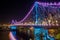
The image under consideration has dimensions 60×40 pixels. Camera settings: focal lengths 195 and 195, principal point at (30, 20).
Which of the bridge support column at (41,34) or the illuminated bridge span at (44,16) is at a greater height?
the illuminated bridge span at (44,16)

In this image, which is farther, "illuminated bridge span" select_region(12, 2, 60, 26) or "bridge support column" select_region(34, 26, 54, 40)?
"illuminated bridge span" select_region(12, 2, 60, 26)

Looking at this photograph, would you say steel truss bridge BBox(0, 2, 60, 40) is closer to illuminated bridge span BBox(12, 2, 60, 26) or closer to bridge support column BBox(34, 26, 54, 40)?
illuminated bridge span BBox(12, 2, 60, 26)

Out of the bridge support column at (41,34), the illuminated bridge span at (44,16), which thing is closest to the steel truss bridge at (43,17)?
the illuminated bridge span at (44,16)

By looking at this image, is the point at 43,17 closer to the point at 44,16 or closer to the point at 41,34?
the point at 44,16

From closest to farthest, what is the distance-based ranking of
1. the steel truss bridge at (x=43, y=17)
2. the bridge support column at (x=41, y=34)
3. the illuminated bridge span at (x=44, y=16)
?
the bridge support column at (x=41, y=34), the steel truss bridge at (x=43, y=17), the illuminated bridge span at (x=44, y=16)

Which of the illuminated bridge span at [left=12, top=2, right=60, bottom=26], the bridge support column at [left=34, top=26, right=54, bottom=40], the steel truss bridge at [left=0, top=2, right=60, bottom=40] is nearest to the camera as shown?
the bridge support column at [left=34, top=26, right=54, bottom=40]

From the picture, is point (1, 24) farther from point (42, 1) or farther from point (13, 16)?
point (42, 1)

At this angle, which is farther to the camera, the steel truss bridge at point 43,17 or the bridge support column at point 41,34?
the steel truss bridge at point 43,17

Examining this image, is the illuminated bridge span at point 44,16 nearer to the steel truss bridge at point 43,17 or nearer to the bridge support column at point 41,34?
the steel truss bridge at point 43,17

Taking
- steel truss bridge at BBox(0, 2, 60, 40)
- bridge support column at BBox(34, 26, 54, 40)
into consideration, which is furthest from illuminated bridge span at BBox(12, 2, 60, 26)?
bridge support column at BBox(34, 26, 54, 40)

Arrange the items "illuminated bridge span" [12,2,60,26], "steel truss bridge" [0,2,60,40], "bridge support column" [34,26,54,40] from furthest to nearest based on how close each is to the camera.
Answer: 1. "illuminated bridge span" [12,2,60,26]
2. "steel truss bridge" [0,2,60,40]
3. "bridge support column" [34,26,54,40]

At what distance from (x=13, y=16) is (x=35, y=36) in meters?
0.85

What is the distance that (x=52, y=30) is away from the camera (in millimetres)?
4023

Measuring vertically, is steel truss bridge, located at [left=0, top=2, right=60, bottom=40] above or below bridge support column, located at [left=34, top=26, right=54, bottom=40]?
above
